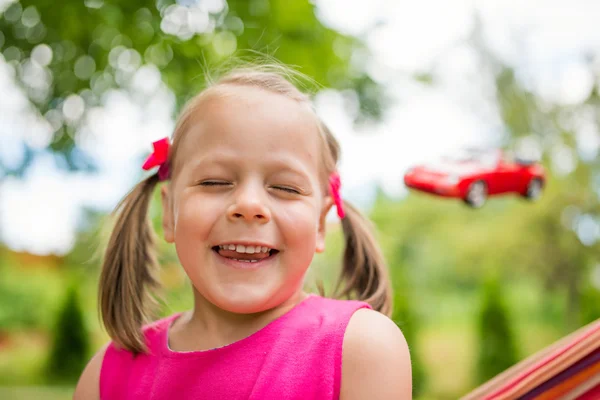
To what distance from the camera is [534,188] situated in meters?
2.52

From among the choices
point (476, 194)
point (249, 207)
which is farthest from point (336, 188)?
point (476, 194)

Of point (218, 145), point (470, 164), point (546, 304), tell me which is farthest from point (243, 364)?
point (546, 304)

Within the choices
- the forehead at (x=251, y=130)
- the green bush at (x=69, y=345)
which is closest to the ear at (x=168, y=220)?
the forehead at (x=251, y=130)

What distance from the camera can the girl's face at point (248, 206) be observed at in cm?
130

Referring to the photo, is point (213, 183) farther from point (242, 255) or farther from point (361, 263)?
point (361, 263)

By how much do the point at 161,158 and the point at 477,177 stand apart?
122 centimetres

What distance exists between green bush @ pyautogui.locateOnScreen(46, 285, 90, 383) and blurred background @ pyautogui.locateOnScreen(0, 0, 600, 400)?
16mm

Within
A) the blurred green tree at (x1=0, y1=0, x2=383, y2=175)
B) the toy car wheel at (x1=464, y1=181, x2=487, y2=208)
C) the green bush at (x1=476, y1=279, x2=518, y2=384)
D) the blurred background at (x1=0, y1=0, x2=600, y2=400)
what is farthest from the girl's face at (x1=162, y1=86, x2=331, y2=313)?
the green bush at (x1=476, y1=279, x2=518, y2=384)

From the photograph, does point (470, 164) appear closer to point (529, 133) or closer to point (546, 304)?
point (529, 133)

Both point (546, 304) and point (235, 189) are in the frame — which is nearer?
point (235, 189)

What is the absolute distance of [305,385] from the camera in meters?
1.23

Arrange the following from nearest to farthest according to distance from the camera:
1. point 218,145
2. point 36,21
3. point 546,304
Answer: point 218,145
point 36,21
point 546,304

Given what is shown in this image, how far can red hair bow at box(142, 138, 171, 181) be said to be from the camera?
60.3 inches

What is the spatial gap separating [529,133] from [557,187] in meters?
0.76
